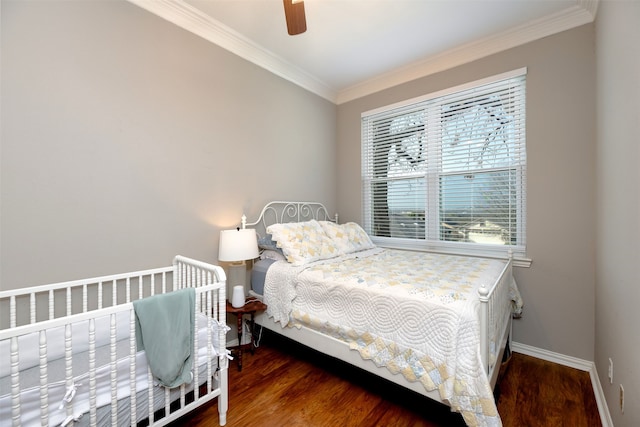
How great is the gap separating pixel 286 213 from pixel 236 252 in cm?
90

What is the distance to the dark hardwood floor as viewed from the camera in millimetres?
1566

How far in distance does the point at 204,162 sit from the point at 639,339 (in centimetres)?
261

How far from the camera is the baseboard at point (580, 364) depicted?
1.57 meters

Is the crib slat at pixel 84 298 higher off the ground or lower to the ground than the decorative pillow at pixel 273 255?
lower

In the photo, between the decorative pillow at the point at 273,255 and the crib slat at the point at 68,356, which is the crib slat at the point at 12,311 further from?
the decorative pillow at the point at 273,255

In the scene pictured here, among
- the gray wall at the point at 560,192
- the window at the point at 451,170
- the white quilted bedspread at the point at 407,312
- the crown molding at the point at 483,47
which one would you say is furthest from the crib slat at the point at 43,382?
the crown molding at the point at 483,47

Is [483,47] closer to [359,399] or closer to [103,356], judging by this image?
[359,399]

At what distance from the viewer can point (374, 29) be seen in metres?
2.30

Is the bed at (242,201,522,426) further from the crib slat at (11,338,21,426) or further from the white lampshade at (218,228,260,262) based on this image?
the crib slat at (11,338,21,426)

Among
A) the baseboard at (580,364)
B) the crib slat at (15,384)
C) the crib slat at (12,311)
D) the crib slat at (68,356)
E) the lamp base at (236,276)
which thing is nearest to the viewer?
the crib slat at (15,384)

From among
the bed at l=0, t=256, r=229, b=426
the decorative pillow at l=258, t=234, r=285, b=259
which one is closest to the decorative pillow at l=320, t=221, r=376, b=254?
the decorative pillow at l=258, t=234, r=285, b=259

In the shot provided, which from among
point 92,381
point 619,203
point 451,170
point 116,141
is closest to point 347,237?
point 451,170

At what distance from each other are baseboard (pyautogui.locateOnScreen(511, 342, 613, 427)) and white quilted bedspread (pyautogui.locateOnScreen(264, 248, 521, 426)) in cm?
45

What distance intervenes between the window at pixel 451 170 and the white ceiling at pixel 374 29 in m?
0.35
